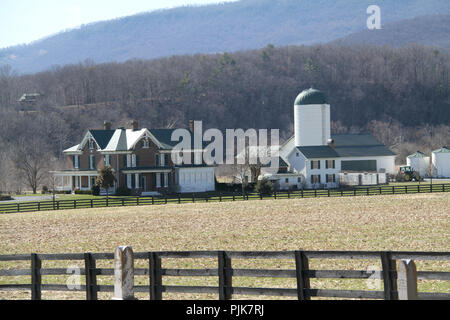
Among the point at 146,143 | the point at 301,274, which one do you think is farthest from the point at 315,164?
the point at 301,274

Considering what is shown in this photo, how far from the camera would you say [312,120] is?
9562cm

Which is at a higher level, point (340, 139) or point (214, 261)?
point (340, 139)

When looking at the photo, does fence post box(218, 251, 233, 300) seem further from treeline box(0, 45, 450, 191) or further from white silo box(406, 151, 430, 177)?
treeline box(0, 45, 450, 191)

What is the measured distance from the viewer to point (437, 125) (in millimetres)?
186250

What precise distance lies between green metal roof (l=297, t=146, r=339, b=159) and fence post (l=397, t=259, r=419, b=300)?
77.1 meters

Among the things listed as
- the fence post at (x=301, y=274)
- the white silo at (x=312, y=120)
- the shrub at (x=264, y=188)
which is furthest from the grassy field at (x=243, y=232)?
the white silo at (x=312, y=120)

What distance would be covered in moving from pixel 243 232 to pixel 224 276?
61.0ft

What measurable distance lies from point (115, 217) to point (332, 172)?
46.8 metres

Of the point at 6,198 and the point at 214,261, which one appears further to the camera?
the point at 6,198

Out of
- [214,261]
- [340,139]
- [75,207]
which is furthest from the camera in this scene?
[340,139]

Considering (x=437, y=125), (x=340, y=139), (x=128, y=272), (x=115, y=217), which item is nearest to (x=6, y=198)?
(x=115, y=217)

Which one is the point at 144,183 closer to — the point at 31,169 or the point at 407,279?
the point at 31,169
